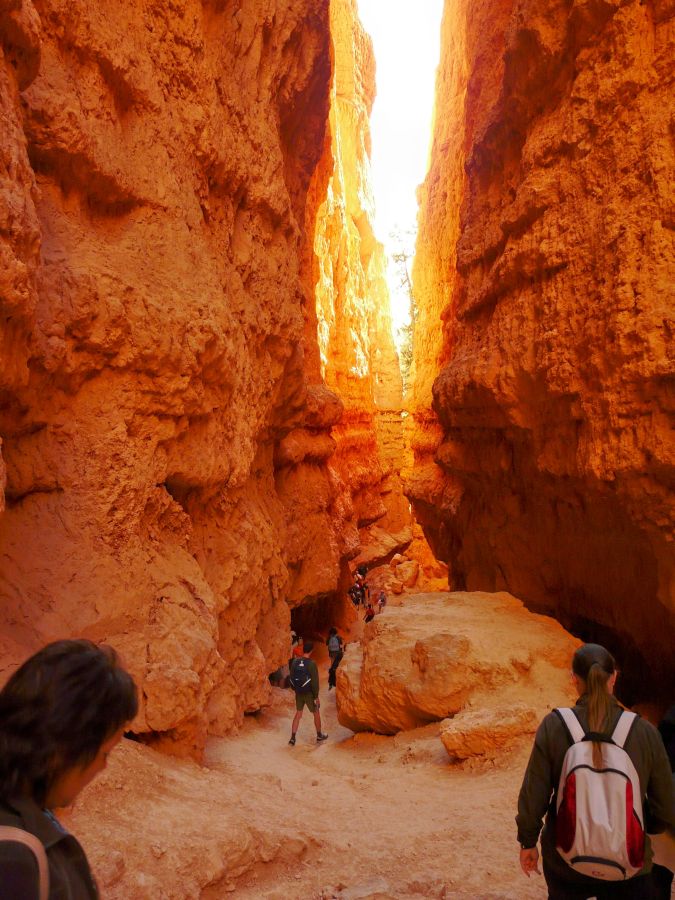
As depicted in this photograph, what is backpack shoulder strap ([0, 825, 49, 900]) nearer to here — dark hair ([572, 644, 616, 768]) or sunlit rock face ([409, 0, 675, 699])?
dark hair ([572, 644, 616, 768])

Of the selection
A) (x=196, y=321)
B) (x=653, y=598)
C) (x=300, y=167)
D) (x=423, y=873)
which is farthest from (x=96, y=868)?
(x=300, y=167)

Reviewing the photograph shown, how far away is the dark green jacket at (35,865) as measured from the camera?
0.96 meters

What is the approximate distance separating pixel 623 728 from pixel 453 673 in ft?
17.4

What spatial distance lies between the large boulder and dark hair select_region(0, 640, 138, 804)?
5.60 metres

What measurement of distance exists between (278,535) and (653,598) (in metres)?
5.58

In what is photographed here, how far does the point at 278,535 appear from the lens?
1030 cm

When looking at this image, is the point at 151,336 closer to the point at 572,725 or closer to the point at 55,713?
the point at 572,725

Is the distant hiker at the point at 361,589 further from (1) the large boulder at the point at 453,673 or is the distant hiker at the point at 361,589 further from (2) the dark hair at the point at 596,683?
(2) the dark hair at the point at 596,683

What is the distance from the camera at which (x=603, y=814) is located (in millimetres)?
1999

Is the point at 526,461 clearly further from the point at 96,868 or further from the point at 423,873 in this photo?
the point at 96,868

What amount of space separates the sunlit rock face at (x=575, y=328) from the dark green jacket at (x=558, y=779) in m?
5.05

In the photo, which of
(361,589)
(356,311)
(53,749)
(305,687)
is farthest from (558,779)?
(356,311)

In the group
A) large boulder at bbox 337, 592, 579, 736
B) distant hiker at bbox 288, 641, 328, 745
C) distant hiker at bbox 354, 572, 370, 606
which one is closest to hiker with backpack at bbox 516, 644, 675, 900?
large boulder at bbox 337, 592, 579, 736

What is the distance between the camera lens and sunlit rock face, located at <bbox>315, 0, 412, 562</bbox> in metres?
21.8
